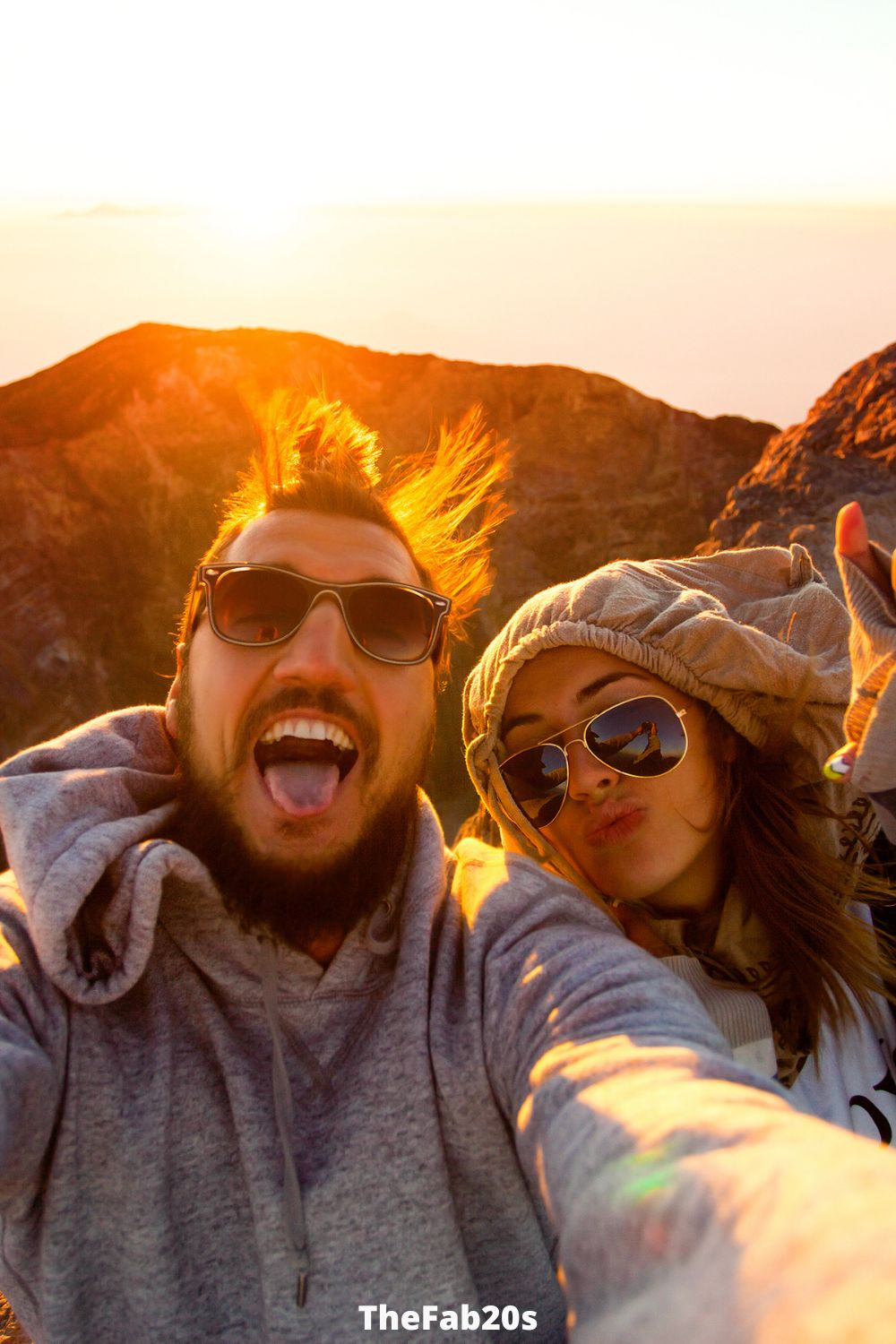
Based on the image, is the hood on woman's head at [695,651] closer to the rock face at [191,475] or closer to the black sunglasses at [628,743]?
the black sunglasses at [628,743]

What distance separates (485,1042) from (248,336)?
8424 millimetres

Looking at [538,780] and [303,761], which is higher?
[303,761]

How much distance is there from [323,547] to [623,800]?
0.87m

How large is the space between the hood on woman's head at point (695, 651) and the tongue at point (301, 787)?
0.57 m

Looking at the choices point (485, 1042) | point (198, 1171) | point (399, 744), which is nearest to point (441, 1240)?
point (485, 1042)

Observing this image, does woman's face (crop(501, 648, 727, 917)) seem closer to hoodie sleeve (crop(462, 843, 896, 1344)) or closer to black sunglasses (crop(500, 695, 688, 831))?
black sunglasses (crop(500, 695, 688, 831))

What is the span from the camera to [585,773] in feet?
6.68

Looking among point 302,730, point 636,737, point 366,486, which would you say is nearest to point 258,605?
point 302,730

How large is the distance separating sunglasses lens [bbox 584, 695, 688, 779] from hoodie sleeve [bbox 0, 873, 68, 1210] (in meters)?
1.18

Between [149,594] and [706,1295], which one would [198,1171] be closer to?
[706,1295]

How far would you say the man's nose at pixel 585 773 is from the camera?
6.66ft

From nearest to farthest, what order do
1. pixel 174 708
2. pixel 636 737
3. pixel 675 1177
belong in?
pixel 675 1177 → pixel 174 708 → pixel 636 737

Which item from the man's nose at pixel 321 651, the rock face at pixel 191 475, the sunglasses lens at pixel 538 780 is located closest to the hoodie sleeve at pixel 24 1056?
the man's nose at pixel 321 651

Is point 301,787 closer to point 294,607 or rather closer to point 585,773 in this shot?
point 294,607
